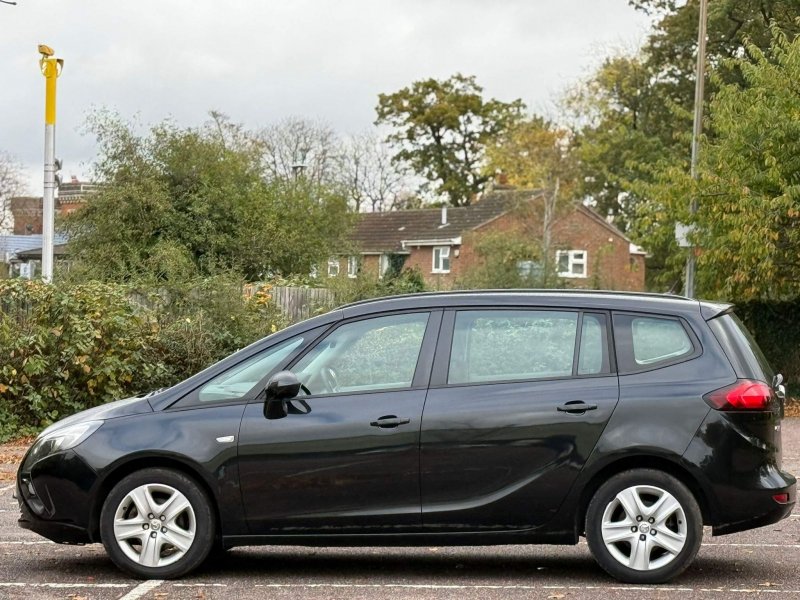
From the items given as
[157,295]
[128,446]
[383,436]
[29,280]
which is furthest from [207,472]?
[157,295]

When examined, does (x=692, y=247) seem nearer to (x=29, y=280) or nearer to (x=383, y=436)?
(x=29, y=280)

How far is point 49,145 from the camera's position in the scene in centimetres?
2102

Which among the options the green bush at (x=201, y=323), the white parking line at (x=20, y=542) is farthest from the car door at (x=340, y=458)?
the green bush at (x=201, y=323)

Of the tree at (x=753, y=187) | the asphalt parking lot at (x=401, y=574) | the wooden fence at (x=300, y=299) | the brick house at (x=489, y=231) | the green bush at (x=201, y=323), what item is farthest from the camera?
the brick house at (x=489, y=231)

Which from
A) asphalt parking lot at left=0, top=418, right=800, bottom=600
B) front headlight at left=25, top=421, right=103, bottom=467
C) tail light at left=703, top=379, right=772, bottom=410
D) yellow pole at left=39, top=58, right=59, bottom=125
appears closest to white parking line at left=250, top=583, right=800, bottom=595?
asphalt parking lot at left=0, top=418, right=800, bottom=600

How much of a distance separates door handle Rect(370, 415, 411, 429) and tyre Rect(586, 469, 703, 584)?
3.84 feet

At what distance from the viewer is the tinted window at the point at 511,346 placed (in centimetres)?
781

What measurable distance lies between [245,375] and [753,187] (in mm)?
19947

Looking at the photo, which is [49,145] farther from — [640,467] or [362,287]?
[640,467]

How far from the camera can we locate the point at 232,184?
110 ft

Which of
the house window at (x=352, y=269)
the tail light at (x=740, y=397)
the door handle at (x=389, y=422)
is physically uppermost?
the house window at (x=352, y=269)

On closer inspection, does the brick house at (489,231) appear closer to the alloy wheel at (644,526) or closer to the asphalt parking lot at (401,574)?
the asphalt parking lot at (401,574)

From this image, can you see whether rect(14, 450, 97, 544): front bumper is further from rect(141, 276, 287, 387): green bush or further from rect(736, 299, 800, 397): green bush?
rect(736, 299, 800, 397): green bush

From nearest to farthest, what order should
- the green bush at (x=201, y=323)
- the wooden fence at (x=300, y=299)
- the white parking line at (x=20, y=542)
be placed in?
1. the white parking line at (x=20, y=542)
2. the green bush at (x=201, y=323)
3. the wooden fence at (x=300, y=299)
